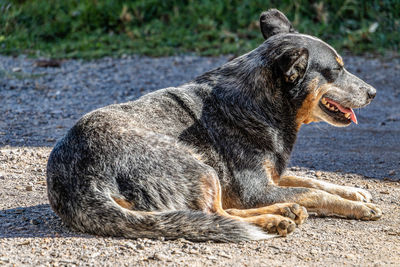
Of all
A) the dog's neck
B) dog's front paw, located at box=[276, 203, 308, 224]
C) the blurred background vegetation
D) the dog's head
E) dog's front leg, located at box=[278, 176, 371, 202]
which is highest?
the dog's head

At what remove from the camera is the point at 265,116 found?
5.37 metres

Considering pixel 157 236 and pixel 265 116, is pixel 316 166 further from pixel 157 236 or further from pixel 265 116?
pixel 157 236

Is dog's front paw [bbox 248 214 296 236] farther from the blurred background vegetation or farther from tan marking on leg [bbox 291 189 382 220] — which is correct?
the blurred background vegetation

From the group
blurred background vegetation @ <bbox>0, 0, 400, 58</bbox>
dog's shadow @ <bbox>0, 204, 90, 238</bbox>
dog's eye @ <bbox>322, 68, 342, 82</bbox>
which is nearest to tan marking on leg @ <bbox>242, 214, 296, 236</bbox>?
dog's shadow @ <bbox>0, 204, 90, 238</bbox>

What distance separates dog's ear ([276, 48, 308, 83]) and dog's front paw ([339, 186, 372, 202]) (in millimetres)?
1167

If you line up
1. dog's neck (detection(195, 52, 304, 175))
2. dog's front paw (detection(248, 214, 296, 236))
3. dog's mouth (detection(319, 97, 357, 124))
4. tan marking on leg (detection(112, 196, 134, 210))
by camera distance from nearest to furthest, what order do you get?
tan marking on leg (detection(112, 196, 134, 210))
dog's front paw (detection(248, 214, 296, 236))
dog's neck (detection(195, 52, 304, 175))
dog's mouth (detection(319, 97, 357, 124))

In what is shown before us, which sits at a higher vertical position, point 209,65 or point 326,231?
point 326,231

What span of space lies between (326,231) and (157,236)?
4.57 feet

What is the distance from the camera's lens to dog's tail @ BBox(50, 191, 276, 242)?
4.31 metres

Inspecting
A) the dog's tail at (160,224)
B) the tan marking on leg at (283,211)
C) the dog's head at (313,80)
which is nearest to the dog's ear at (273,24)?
the dog's head at (313,80)

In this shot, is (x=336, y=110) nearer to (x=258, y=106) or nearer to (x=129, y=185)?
(x=258, y=106)

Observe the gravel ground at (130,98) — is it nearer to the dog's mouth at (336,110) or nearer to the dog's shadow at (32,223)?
the dog's shadow at (32,223)

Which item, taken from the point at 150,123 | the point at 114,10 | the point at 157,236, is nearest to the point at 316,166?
the point at 150,123

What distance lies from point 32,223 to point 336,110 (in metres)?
2.92
